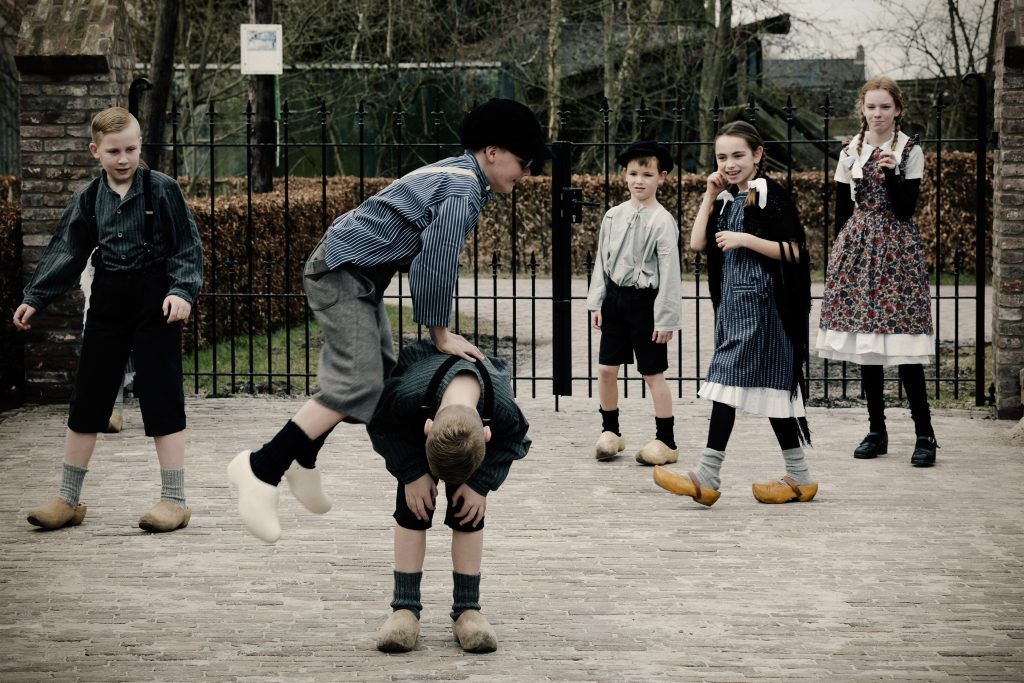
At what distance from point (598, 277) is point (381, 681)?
137 inches

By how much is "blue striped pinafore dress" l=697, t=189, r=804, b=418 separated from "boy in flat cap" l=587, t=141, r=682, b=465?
0.73 metres

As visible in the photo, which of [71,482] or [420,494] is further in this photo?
[71,482]

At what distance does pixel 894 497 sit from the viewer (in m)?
6.28

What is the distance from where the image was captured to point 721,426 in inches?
236

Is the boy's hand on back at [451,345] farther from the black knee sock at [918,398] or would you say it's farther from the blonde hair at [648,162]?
the black knee sock at [918,398]

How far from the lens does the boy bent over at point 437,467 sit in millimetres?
3988

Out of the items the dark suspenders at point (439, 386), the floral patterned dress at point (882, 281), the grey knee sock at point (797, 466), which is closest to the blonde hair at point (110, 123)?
the dark suspenders at point (439, 386)

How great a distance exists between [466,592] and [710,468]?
79.3 inches

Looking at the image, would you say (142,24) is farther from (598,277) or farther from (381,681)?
(381,681)

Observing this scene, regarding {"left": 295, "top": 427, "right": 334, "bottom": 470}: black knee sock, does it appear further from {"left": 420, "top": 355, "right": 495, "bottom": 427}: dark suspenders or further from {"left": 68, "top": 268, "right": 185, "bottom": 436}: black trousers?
{"left": 68, "top": 268, "right": 185, "bottom": 436}: black trousers

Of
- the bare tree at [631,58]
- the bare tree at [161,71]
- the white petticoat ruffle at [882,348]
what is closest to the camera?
the white petticoat ruffle at [882,348]

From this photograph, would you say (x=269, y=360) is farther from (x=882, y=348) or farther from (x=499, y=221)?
(x=499, y=221)

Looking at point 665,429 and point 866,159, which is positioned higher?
point 866,159

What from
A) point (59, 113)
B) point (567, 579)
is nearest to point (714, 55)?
point (59, 113)
